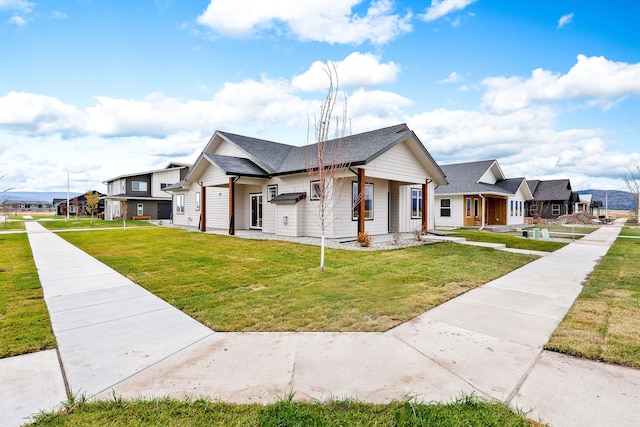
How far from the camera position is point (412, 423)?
2350 mm

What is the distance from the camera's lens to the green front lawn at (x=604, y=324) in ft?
11.8

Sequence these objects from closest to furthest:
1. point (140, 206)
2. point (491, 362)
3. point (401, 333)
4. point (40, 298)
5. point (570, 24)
Answer: point (491, 362) → point (401, 333) → point (40, 298) → point (570, 24) → point (140, 206)

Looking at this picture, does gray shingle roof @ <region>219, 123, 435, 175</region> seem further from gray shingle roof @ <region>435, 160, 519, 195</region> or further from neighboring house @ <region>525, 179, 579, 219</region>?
neighboring house @ <region>525, 179, 579, 219</region>

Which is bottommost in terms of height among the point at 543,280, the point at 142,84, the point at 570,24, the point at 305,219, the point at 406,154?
the point at 543,280

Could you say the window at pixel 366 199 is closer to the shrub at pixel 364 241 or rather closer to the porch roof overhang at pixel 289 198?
the porch roof overhang at pixel 289 198

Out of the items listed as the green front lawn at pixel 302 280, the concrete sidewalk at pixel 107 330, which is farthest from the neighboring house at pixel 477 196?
the concrete sidewalk at pixel 107 330

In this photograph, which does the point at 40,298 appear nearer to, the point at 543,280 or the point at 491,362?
the point at 491,362

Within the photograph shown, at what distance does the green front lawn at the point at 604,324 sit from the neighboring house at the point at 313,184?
7.70 metres

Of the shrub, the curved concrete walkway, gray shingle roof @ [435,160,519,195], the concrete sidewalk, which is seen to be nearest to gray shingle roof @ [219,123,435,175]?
the shrub

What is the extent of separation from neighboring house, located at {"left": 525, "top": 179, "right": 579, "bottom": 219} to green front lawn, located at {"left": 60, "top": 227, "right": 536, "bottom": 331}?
35.3 metres

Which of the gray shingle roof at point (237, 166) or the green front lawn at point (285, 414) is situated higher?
the gray shingle roof at point (237, 166)

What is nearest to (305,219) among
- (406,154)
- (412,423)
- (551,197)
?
(406,154)

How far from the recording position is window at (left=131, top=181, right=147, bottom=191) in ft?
131

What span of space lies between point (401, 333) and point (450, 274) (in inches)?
173
